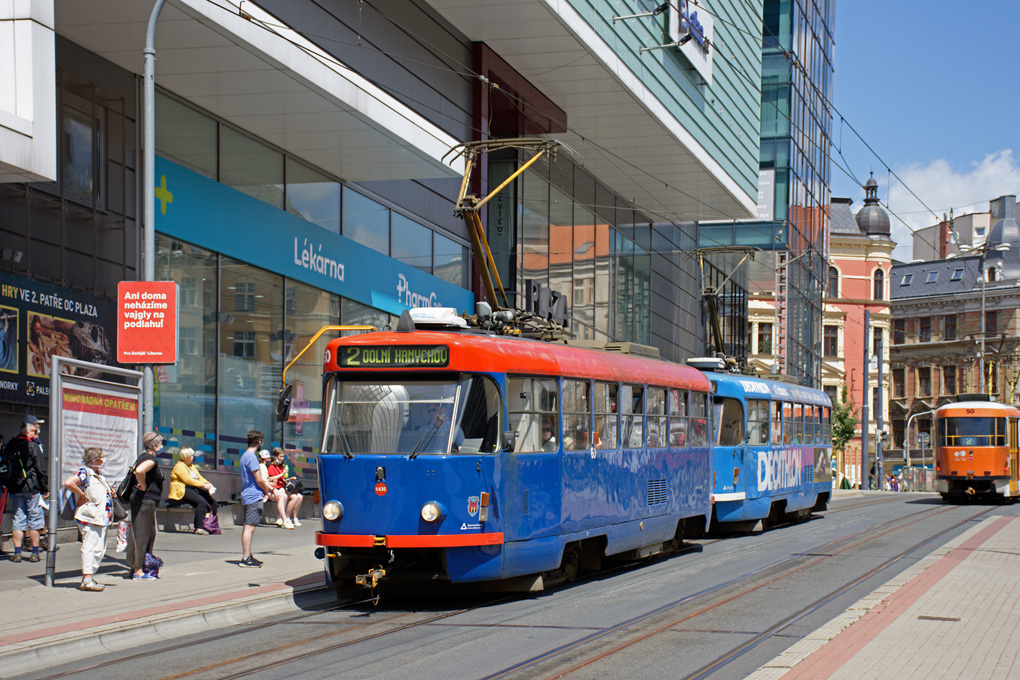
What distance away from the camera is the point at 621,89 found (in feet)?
92.5

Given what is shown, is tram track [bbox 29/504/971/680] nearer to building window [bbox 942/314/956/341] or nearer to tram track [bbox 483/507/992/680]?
tram track [bbox 483/507/992/680]

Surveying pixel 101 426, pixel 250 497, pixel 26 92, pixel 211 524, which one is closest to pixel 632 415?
pixel 250 497

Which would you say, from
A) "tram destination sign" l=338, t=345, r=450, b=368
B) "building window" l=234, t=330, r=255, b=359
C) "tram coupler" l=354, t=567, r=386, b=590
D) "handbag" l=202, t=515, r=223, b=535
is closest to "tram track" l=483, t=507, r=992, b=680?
"tram coupler" l=354, t=567, r=386, b=590

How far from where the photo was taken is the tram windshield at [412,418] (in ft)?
38.4

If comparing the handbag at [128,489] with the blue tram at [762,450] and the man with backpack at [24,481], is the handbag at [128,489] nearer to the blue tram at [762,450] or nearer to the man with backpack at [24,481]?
the man with backpack at [24,481]

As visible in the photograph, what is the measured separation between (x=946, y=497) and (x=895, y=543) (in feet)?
62.5

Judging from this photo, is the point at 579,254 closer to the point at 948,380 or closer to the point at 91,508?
the point at 91,508

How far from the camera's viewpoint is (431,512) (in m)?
11.4

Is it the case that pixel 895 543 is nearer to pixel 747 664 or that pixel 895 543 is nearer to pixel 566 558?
pixel 566 558

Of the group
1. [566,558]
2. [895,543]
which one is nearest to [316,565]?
[566,558]

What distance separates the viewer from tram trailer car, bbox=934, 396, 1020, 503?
34.0 metres

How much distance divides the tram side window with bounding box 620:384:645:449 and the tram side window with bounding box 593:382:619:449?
24cm

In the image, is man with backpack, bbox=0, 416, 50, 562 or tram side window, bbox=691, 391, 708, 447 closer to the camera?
man with backpack, bbox=0, 416, 50, 562

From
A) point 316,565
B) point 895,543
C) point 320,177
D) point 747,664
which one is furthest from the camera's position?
point 320,177
